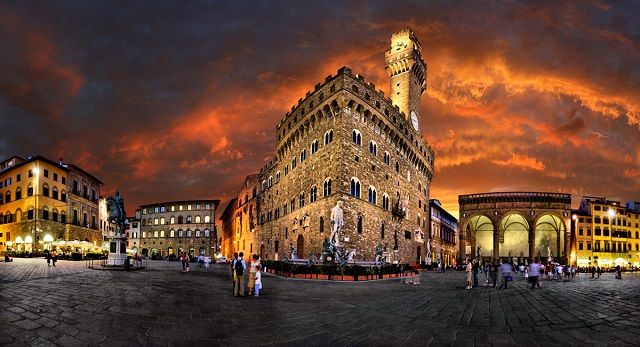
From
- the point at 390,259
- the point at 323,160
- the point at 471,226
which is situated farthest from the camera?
the point at 471,226

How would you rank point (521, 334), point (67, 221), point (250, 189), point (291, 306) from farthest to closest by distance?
point (250, 189) → point (67, 221) → point (291, 306) → point (521, 334)

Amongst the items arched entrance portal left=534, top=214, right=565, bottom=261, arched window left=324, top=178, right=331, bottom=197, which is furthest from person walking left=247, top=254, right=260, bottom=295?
arched entrance portal left=534, top=214, right=565, bottom=261

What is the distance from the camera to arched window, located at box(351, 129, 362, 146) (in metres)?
31.2

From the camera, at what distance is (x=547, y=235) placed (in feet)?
240

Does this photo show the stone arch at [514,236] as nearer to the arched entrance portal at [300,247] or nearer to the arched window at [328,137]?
the arched entrance portal at [300,247]

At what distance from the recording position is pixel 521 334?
25.0ft

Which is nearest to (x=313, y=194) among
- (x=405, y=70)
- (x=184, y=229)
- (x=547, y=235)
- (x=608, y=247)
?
(x=405, y=70)

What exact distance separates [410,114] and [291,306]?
126ft

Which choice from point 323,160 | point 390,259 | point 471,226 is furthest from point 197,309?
point 471,226

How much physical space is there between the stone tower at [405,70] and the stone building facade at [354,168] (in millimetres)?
116

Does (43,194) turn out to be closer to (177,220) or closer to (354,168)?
(177,220)

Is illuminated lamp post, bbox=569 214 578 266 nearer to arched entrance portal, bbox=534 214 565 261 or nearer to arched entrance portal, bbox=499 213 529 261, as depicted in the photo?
arched entrance portal, bbox=534 214 565 261

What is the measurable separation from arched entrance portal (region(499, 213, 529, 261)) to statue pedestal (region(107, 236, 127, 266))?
2580 inches

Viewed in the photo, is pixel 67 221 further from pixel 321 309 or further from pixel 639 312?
pixel 639 312
